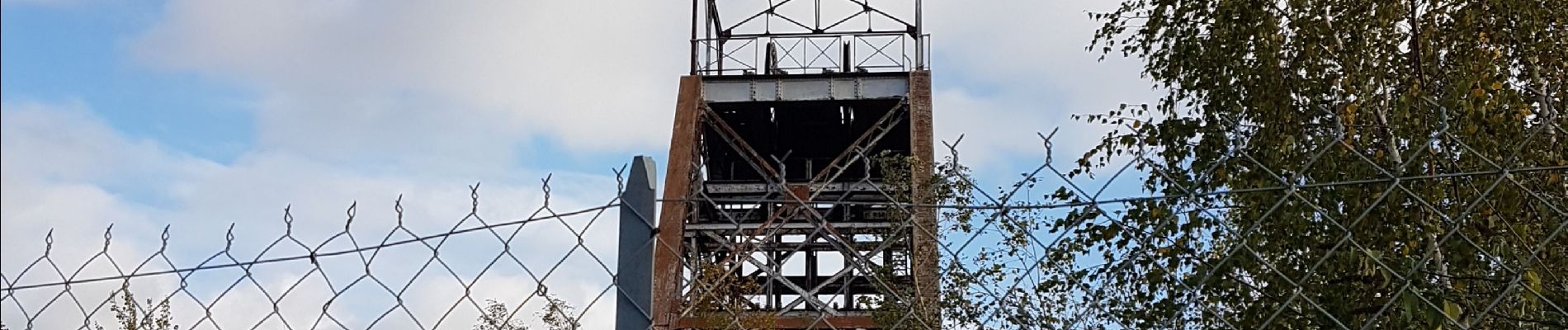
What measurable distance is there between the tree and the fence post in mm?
768

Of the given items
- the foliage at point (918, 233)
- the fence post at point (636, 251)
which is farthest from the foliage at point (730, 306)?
the fence post at point (636, 251)

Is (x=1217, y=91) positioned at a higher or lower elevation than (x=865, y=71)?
lower

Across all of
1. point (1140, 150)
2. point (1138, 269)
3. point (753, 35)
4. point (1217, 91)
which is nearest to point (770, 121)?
point (753, 35)

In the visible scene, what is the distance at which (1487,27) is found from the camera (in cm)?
686

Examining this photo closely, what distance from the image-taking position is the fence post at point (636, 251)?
2.38m

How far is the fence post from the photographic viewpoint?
2.38 meters

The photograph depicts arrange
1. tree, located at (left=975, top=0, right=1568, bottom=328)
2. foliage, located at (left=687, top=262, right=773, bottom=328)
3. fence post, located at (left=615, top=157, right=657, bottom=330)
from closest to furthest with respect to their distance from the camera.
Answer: fence post, located at (left=615, top=157, right=657, bottom=330) < tree, located at (left=975, top=0, right=1568, bottom=328) < foliage, located at (left=687, top=262, right=773, bottom=328)

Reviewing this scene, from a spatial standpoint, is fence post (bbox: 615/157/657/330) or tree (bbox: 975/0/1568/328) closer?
fence post (bbox: 615/157/657/330)

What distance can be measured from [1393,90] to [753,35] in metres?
8.44

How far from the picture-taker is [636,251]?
2.40 m

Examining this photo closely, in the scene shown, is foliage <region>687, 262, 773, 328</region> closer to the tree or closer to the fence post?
the tree

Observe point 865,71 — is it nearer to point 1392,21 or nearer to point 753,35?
point 753,35

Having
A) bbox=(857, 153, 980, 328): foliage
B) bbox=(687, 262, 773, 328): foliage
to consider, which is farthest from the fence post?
bbox=(687, 262, 773, 328): foliage

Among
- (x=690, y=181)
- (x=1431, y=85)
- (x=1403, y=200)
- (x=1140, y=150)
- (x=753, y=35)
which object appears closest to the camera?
(x=1140, y=150)
